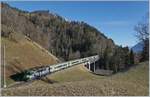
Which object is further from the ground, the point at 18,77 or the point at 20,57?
the point at 20,57

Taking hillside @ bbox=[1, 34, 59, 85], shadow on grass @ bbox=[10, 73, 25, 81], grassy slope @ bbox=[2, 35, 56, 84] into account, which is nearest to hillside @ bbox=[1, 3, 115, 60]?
hillside @ bbox=[1, 34, 59, 85]

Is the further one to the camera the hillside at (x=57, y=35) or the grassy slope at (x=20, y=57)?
the hillside at (x=57, y=35)

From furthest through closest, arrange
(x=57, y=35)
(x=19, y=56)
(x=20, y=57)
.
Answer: (x=57, y=35) → (x=19, y=56) → (x=20, y=57)

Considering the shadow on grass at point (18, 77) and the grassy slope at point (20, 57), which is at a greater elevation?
the grassy slope at point (20, 57)

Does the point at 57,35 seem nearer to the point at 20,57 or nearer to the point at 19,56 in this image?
the point at 19,56

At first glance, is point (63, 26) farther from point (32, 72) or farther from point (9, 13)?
point (32, 72)

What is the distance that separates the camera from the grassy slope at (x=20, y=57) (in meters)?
59.5

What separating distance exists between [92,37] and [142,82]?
5574 inches

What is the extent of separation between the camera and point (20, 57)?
69.4 meters

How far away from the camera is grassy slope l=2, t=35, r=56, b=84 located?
2341 inches

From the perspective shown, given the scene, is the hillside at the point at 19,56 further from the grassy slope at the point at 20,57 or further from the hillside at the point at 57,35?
the hillside at the point at 57,35

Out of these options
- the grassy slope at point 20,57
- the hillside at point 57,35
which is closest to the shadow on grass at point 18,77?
the grassy slope at point 20,57

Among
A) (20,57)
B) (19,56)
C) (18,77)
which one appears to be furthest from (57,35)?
(18,77)

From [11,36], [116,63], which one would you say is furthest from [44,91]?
[116,63]
